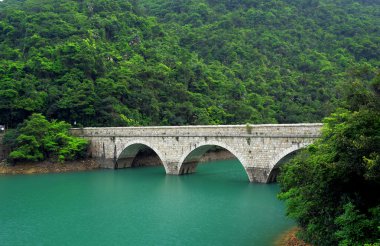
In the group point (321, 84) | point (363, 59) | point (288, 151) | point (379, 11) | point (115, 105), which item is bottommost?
point (288, 151)

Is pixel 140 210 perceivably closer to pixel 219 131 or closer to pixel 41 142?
pixel 219 131

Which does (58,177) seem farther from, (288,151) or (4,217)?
(288,151)

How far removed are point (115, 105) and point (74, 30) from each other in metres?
15.1

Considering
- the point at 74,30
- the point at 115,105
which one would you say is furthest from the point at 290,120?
the point at 74,30

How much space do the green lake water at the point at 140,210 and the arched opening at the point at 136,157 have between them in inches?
138

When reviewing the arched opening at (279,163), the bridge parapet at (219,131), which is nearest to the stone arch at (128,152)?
the bridge parapet at (219,131)

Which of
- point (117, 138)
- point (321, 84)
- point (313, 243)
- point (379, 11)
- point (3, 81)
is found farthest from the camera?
point (379, 11)

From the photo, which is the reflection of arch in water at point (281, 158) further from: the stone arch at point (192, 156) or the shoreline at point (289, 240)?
the shoreline at point (289, 240)

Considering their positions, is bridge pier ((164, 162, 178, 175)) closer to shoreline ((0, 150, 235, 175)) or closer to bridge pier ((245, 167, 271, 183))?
bridge pier ((245, 167, 271, 183))

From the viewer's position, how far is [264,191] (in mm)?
22453

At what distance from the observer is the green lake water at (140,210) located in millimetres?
15414

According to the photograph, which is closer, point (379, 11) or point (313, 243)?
point (313, 243)

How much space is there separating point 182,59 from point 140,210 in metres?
37.4

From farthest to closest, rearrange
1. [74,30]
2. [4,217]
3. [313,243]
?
[74,30] → [4,217] → [313,243]
